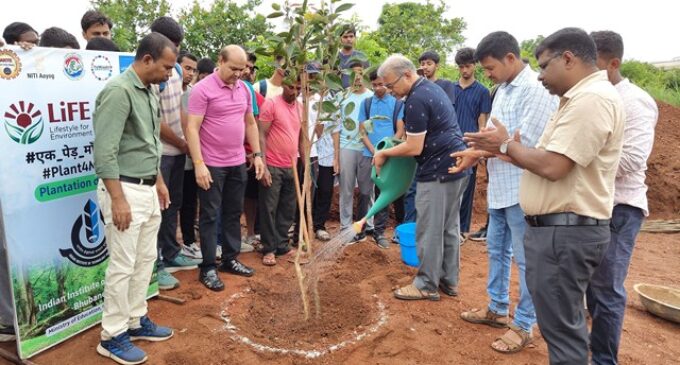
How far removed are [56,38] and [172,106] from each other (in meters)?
0.93

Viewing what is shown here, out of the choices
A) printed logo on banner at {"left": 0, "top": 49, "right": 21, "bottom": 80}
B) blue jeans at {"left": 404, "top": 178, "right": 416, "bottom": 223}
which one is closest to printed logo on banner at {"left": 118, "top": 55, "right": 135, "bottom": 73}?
printed logo on banner at {"left": 0, "top": 49, "right": 21, "bottom": 80}

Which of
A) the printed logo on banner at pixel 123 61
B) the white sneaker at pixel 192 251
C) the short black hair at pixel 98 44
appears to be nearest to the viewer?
the printed logo on banner at pixel 123 61

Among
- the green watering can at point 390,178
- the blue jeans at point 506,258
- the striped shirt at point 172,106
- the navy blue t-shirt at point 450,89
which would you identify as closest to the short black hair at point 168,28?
the striped shirt at point 172,106

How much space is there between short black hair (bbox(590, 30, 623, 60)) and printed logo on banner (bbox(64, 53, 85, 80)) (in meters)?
3.06

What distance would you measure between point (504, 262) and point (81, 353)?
2.90m

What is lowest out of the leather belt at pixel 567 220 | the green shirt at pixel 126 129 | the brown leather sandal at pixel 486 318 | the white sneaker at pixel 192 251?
the white sneaker at pixel 192 251

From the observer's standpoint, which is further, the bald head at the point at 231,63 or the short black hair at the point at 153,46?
the bald head at the point at 231,63

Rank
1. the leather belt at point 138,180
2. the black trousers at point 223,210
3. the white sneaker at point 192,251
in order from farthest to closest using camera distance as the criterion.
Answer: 1. the white sneaker at point 192,251
2. the black trousers at point 223,210
3. the leather belt at point 138,180

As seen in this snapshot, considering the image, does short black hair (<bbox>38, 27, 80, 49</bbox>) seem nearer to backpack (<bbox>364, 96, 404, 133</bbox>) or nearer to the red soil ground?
the red soil ground

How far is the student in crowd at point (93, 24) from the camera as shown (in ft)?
12.5

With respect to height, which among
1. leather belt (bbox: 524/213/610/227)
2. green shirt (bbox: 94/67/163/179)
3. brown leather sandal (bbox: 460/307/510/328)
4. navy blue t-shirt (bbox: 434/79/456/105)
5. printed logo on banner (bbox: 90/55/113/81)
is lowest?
brown leather sandal (bbox: 460/307/510/328)

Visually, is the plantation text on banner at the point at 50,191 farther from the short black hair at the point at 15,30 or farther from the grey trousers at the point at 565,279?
the grey trousers at the point at 565,279

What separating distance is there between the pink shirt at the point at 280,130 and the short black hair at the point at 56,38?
5.47 feet

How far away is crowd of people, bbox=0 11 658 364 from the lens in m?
2.12
